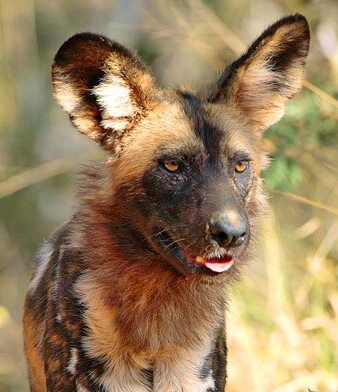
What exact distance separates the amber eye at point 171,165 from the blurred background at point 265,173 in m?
0.53

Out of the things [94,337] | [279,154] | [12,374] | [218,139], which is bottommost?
[12,374]

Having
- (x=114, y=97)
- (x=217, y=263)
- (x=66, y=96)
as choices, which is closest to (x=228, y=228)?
(x=217, y=263)

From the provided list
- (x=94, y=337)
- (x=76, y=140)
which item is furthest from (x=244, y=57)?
(x=76, y=140)

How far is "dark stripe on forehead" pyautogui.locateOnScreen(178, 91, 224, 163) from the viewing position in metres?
3.39

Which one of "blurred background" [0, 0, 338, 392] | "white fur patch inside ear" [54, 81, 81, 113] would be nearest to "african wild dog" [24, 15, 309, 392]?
"white fur patch inside ear" [54, 81, 81, 113]

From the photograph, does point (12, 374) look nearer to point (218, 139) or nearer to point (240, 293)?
point (240, 293)

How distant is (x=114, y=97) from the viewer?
3.50 meters

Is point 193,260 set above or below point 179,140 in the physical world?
below

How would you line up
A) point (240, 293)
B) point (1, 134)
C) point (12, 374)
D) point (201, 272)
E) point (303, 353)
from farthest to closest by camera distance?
1. point (1, 134)
2. point (12, 374)
3. point (240, 293)
4. point (303, 353)
5. point (201, 272)

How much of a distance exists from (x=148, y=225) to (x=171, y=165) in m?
0.22

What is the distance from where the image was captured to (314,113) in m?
5.48

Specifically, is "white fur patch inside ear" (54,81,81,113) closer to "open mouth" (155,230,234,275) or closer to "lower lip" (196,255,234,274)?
"open mouth" (155,230,234,275)

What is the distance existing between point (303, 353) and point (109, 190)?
214cm

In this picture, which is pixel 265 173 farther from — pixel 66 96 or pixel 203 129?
pixel 66 96
